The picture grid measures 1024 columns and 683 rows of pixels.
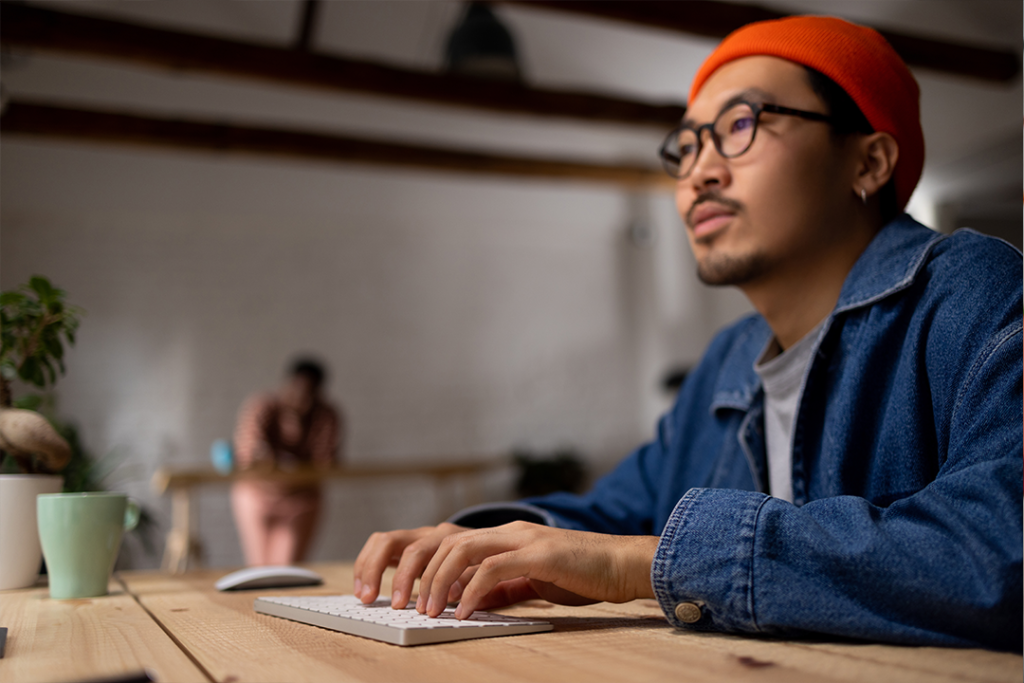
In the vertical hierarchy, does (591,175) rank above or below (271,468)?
above

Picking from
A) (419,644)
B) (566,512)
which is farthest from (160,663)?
(566,512)

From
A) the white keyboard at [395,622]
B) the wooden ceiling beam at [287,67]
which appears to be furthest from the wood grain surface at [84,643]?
the wooden ceiling beam at [287,67]

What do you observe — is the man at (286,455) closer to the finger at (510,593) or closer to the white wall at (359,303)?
the white wall at (359,303)

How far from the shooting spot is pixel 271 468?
13.8 ft

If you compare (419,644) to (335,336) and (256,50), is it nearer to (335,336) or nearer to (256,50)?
(256,50)

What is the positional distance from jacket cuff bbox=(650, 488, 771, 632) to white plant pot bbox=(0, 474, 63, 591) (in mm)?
773

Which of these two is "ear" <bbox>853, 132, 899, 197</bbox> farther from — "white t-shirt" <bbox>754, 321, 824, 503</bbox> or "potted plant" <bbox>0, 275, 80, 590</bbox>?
"potted plant" <bbox>0, 275, 80, 590</bbox>

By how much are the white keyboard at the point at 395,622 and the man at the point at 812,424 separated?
0.07 ft

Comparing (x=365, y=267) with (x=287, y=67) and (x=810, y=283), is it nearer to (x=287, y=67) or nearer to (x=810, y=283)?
(x=287, y=67)

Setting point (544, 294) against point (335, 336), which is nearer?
point (335, 336)

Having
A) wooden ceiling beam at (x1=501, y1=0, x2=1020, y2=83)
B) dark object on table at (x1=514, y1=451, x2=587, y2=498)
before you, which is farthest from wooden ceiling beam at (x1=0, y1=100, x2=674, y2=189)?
dark object on table at (x1=514, y1=451, x2=587, y2=498)

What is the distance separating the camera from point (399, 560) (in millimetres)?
795

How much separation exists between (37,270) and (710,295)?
4.81m

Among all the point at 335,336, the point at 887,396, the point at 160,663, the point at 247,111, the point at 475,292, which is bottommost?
the point at 160,663
